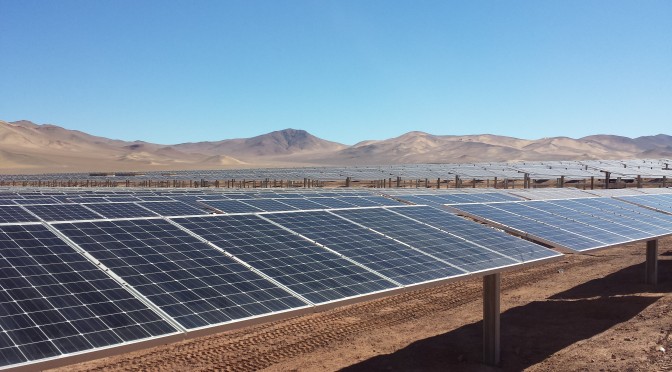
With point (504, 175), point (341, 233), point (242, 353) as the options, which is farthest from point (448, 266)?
point (504, 175)

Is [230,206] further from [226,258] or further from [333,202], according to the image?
[226,258]

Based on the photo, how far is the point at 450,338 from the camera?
17.1 meters

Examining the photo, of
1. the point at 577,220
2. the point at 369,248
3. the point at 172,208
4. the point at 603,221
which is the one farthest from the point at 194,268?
the point at 603,221

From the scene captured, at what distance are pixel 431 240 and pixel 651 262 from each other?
13.3 metres

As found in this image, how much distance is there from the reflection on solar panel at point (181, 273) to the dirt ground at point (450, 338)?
4.55m

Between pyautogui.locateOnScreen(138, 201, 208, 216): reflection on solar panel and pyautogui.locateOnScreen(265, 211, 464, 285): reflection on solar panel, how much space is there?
6.93 feet

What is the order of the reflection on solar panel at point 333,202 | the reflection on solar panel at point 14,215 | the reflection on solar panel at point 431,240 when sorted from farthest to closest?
1. the reflection on solar panel at point 333,202
2. the reflection on solar panel at point 431,240
3. the reflection on solar panel at point 14,215

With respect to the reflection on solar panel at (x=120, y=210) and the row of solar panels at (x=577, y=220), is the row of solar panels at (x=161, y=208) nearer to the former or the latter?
the reflection on solar panel at (x=120, y=210)

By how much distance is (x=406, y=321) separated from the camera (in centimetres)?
1883

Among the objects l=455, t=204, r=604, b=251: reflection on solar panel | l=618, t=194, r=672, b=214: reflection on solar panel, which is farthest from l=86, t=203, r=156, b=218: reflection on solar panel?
l=618, t=194, r=672, b=214: reflection on solar panel

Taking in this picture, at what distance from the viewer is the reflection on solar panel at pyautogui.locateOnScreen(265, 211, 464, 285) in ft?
38.6

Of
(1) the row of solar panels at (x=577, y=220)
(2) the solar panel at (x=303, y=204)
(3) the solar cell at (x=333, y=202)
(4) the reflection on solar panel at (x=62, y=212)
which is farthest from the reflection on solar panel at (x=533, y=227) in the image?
(4) the reflection on solar panel at (x=62, y=212)

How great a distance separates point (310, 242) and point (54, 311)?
6002 mm

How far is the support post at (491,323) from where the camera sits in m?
14.8
